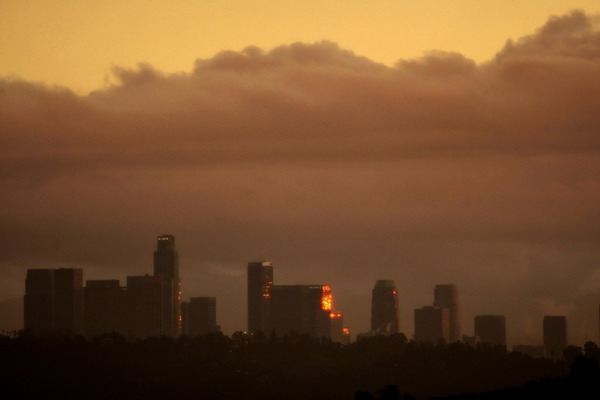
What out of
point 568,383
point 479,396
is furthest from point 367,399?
point 568,383

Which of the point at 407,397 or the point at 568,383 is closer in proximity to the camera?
the point at 568,383

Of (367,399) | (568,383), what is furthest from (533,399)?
(367,399)

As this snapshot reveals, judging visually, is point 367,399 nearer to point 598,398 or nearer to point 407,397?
point 407,397

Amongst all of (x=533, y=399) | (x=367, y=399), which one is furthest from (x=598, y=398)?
(x=367, y=399)

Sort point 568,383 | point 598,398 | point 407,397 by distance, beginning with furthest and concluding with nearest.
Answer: point 407,397 < point 568,383 < point 598,398

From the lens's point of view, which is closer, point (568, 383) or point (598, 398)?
point (598, 398)

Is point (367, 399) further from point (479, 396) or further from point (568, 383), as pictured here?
point (568, 383)

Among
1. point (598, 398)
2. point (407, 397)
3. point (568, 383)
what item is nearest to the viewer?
point (598, 398)
